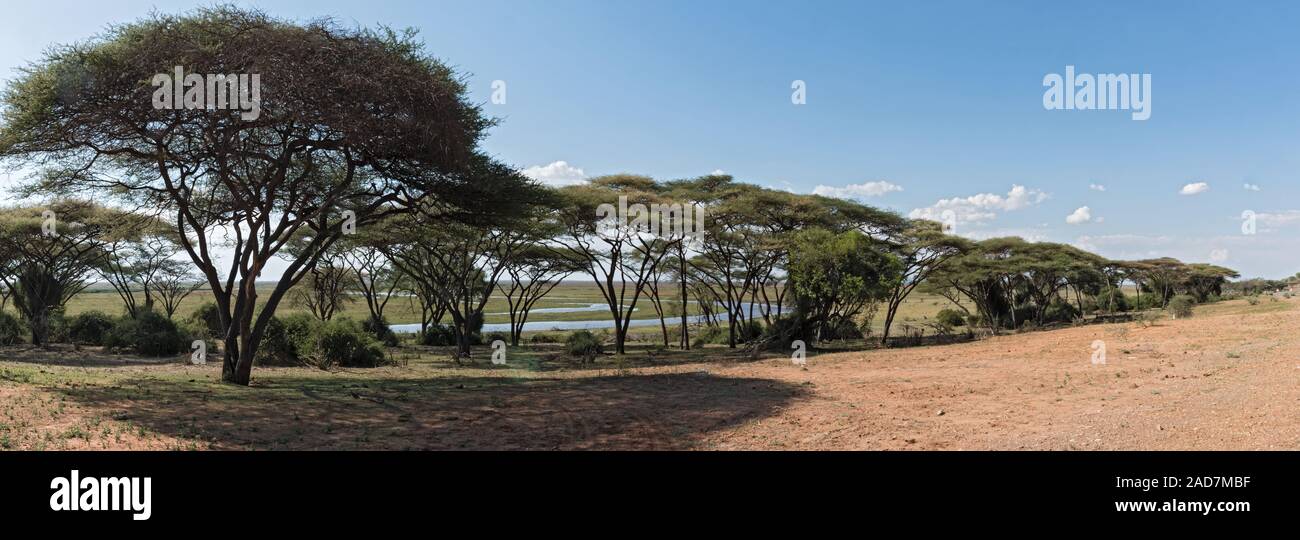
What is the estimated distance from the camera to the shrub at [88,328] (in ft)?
78.0

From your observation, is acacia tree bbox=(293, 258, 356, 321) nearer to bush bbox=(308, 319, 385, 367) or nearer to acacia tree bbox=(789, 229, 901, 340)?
bush bbox=(308, 319, 385, 367)

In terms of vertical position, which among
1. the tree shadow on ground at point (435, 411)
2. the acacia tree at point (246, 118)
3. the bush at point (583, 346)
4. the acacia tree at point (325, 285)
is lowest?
the bush at point (583, 346)

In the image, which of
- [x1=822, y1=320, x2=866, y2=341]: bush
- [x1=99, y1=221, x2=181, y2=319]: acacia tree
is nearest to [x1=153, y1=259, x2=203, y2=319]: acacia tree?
[x1=99, y1=221, x2=181, y2=319]: acacia tree

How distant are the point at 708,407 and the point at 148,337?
62.1 ft

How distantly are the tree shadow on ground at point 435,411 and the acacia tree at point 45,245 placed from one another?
15615mm

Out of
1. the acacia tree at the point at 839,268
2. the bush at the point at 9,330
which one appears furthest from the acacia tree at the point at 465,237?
the bush at the point at 9,330

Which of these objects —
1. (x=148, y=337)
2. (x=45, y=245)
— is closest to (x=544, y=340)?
(x=148, y=337)

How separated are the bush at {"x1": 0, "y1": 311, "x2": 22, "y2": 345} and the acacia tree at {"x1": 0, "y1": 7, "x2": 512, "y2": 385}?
44.5ft

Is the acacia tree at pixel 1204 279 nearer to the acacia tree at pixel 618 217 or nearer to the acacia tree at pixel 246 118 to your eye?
the acacia tree at pixel 618 217

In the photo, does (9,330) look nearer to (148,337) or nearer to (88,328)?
(88,328)

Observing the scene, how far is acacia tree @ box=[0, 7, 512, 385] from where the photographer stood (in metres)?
10.9

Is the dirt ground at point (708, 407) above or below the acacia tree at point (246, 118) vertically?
below

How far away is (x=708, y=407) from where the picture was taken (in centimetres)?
1027
